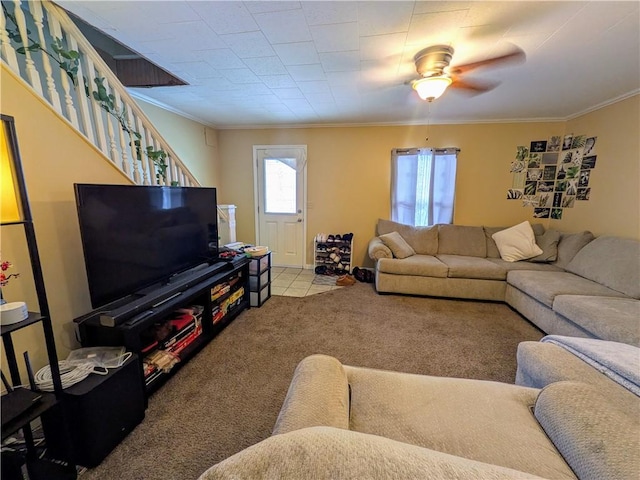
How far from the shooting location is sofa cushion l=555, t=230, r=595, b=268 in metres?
3.12

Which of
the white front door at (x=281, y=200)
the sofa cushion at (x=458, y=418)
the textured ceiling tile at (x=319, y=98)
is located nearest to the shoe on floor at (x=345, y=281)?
the white front door at (x=281, y=200)

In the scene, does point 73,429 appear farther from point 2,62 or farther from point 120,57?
point 120,57

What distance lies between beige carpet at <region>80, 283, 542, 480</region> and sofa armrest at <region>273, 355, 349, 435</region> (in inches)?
27.5

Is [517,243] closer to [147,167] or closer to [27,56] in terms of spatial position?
[147,167]

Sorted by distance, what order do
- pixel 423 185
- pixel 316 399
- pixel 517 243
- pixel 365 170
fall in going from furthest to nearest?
1. pixel 365 170
2. pixel 423 185
3. pixel 517 243
4. pixel 316 399

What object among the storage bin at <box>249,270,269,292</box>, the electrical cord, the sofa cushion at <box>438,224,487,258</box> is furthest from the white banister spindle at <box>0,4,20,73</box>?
the sofa cushion at <box>438,224,487,258</box>

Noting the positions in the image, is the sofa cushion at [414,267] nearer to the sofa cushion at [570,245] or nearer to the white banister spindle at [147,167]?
the sofa cushion at [570,245]

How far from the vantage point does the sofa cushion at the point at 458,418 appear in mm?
904

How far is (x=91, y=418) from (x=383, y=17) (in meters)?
2.60

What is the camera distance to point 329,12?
5.15 feet

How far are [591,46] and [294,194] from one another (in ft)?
11.8

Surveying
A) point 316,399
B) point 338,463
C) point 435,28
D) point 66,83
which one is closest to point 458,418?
point 316,399

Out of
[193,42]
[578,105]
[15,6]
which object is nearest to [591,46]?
[578,105]

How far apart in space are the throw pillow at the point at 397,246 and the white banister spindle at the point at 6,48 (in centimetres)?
344
